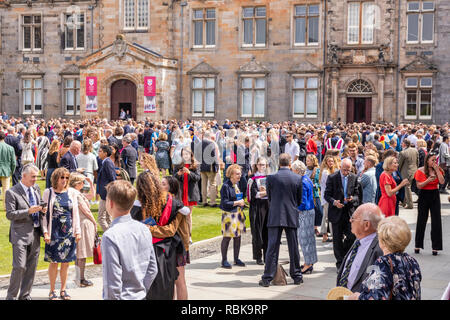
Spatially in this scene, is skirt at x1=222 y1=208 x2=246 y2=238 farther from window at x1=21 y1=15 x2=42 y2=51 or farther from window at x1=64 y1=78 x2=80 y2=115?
window at x1=21 y1=15 x2=42 y2=51

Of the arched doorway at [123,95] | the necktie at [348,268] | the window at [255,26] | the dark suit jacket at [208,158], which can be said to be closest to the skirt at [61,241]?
the necktie at [348,268]

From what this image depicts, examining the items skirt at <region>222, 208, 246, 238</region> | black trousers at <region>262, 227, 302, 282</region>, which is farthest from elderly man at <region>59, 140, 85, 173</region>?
black trousers at <region>262, 227, 302, 282</region>

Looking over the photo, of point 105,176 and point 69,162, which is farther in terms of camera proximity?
point 69,162

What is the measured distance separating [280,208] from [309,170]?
153 inches

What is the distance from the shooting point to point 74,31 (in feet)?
138

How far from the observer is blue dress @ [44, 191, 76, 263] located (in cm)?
942

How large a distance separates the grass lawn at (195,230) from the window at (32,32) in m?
26.9

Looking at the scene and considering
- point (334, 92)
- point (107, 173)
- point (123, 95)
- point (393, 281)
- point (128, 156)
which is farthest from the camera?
point (123, 95)

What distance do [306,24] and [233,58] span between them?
4761mm

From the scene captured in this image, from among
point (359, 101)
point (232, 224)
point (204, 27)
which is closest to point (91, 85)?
point (204, 27)

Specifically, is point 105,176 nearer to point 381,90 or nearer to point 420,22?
point 381,90

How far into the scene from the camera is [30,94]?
143 feet

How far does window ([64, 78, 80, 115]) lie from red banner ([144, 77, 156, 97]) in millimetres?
6462
